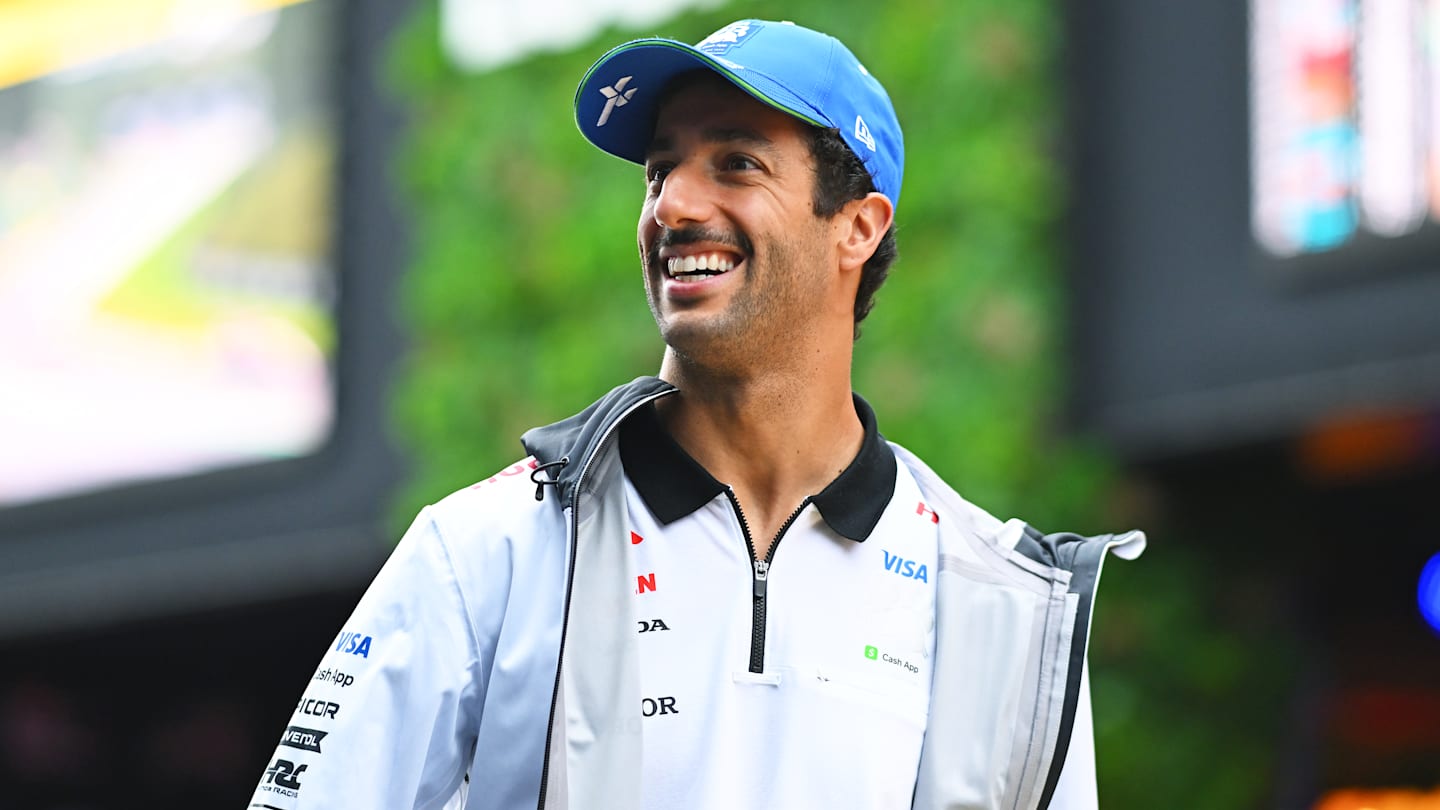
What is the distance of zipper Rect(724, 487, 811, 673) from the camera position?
2.86 m

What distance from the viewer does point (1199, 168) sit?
740cm

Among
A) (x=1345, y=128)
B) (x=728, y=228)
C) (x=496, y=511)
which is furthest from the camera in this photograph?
(x=1345, y=128)

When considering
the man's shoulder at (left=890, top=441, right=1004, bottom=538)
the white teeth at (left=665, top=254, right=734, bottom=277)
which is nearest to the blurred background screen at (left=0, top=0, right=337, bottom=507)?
the man's shoulder at (left=890, top=441, right=1004, bottom=538)

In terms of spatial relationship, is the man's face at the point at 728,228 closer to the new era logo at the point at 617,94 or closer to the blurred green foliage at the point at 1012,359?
the new era logo at the point at 617,94

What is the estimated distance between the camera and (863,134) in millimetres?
3127

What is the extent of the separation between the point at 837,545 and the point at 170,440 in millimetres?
8853

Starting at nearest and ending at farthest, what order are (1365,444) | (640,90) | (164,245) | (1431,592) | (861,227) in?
(640,90) < (861,227) < (1365,444) < (1431,592) < (164,245)

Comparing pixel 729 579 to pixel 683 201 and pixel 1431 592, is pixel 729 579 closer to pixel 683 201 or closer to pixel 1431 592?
pixel 683 201

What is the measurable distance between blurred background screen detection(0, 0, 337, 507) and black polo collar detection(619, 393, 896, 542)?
7.90 m

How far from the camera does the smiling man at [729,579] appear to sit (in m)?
2.71

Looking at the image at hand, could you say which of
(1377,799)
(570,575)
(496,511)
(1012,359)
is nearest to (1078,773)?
(570,575)

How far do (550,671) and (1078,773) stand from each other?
847 millimetres

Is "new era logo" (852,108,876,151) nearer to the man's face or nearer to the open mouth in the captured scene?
the man's face

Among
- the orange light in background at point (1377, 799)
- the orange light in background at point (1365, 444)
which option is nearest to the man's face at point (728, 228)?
the orange light in background at point (1365, 444)
